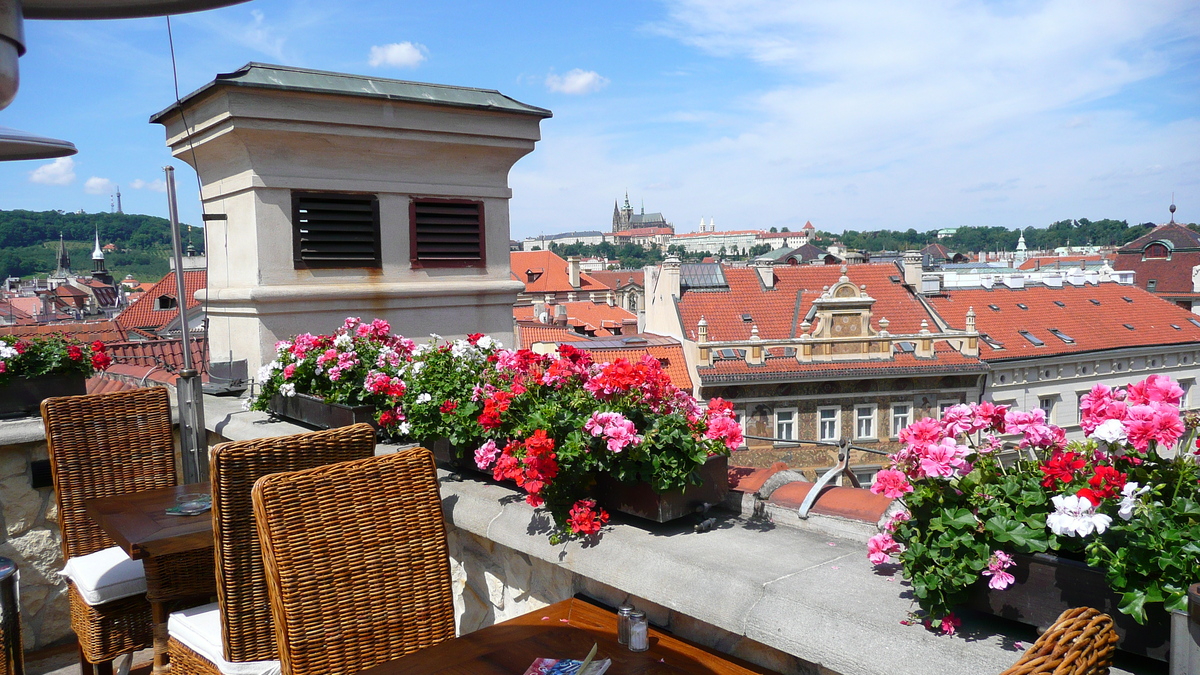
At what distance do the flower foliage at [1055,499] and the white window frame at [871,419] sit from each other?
25591 millimetres

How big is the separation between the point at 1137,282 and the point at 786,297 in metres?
25.5

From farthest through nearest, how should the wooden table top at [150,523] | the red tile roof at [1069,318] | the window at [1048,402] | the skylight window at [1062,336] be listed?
the skylight window at [1062,336] < the red tile roof at [1069,318] < the window at [1048,402] < the wooden table top at [150,523]

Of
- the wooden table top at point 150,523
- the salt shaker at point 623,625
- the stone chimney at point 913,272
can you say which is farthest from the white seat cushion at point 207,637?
the stone chimney at point 913,272

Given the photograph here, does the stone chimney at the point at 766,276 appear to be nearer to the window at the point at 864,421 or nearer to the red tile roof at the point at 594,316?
the window at the point at 864,421

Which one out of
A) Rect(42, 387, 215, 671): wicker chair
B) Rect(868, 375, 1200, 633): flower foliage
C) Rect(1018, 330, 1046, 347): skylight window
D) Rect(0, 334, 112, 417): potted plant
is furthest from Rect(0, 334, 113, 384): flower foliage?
Rect(1018, 330, 1046, 347): skylight window

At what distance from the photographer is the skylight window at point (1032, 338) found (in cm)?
2928

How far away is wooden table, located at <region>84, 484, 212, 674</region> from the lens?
2533 mm

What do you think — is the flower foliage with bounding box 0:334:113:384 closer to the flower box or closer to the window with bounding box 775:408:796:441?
the flower box

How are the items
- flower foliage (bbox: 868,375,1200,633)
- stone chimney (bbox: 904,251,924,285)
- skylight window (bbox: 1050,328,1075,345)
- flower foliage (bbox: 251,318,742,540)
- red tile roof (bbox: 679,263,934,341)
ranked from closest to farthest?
flower foliage (bbox: 868,375,1200,633)
flower foliage (bbox: 251,318,742,540)
red tile roof (bbox: 679,263,934,341)
skylight window (bbox: 1050,328,1075,345)
stone chimney (bbox: 904,251,924,285)

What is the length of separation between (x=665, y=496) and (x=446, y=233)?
316 centimetres

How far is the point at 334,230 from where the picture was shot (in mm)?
4602

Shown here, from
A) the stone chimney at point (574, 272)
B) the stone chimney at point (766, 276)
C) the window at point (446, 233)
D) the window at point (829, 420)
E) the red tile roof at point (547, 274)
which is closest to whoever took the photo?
the window at point (446, 233)

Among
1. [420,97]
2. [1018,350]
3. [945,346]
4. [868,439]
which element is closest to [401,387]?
[420,97]

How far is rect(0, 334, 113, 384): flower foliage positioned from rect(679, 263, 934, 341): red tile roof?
78.8 ft
